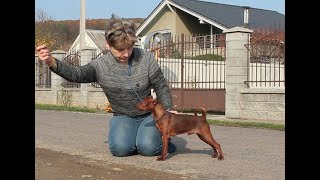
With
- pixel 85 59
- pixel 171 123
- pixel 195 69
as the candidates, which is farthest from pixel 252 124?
pixel 85 59

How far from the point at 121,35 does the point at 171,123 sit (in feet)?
3.83

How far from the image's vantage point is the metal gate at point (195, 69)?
1538cm

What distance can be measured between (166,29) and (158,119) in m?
29.2

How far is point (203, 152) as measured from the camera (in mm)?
6922

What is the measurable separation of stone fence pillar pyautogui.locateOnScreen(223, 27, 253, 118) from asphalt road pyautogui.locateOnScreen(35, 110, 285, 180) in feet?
10.4

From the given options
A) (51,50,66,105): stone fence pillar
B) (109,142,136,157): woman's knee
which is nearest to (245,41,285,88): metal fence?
(109,142,136,157): woman's knee

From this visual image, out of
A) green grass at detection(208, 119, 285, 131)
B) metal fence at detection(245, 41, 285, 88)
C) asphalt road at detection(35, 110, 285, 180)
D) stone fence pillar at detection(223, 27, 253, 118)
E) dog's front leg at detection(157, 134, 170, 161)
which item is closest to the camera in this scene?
asphalt road at detection(35, 110, 285, 180)

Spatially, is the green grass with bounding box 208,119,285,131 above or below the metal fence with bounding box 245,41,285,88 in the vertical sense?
below

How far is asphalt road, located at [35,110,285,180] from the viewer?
17.9ft

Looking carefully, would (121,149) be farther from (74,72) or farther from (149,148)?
(74,72)

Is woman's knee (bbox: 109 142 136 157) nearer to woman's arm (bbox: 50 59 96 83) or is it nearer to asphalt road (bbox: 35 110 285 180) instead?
asphalt road (bbox: 35 110 285 180)

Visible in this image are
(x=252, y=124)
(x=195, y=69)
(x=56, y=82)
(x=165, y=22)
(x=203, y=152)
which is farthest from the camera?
(x=165, y=22)
